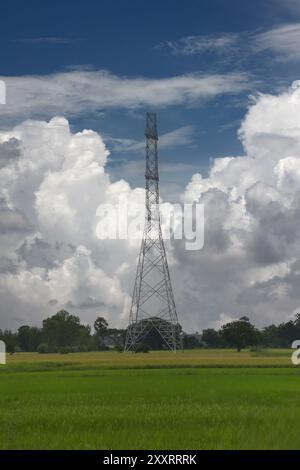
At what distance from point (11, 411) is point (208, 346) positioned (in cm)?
16258

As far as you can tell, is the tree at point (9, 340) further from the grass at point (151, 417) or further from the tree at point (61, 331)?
the grass at point (151, 417)

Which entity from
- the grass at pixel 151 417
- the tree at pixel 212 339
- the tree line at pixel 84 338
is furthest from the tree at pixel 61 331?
the grass at pixel 151 417

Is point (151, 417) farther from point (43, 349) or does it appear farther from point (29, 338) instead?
point (29, 338)

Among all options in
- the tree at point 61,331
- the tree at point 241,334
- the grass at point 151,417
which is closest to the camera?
the grass at point 151,417

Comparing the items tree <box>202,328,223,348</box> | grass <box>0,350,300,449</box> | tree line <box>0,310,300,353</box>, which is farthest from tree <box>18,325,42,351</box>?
grass <box>0,350,300,449</box>

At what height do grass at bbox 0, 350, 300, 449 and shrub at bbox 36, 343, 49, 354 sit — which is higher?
shrub at bbox 36, 343, 49, 354

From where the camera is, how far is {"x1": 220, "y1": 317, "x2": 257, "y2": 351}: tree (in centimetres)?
16025

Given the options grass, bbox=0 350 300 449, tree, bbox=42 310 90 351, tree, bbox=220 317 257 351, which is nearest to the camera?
grass, bbox=0 350 300 449

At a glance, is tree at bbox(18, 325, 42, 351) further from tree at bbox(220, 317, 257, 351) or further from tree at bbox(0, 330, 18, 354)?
tree at bbox(220, 317, 257, 351)

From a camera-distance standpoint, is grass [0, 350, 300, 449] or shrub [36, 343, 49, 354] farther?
shrub [36, 343, 49, 354]

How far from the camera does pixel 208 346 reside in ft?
622

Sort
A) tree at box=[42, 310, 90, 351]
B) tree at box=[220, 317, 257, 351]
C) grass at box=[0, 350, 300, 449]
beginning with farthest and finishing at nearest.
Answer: tree at box=[42, 310, 90, 351]
tree at box=[220, 317, 257, 351]
grass at box=[0, 350, 300, 449]

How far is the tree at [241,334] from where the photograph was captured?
160 m
